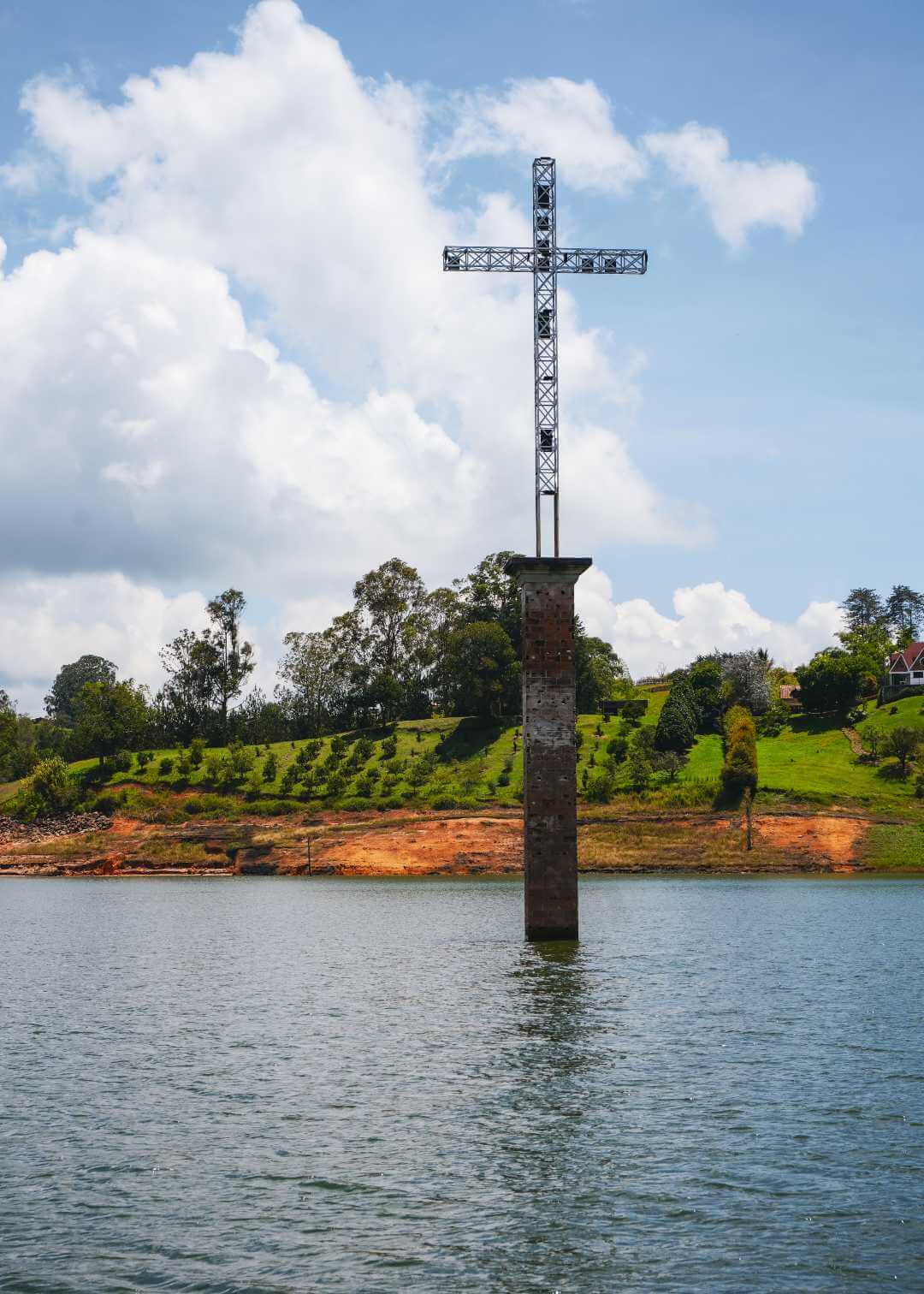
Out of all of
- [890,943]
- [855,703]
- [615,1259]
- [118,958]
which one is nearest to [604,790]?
[855,703]

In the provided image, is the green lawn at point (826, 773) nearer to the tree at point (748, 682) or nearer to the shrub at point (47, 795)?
the tree at point (748, 682)

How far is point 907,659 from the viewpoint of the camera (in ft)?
478

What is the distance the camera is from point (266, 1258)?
1382 centimetres

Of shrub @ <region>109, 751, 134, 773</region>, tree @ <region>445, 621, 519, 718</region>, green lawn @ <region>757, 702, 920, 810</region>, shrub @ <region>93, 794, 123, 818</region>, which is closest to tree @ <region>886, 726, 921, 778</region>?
green lawn @ <region>757, 702, 920, 810</region>

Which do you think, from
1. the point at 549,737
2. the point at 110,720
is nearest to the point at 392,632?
the point at 110,720

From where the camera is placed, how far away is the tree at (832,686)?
432 ft

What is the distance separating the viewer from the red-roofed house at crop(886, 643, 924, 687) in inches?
5650

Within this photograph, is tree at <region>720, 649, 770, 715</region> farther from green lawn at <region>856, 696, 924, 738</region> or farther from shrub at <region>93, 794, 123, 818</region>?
shrub at <region>93, 794, 123, 818</region>

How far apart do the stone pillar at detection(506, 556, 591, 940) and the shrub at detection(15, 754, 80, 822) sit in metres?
83.8

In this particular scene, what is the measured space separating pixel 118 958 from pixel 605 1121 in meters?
26.7

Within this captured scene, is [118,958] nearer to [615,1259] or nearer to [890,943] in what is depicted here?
[890,943]

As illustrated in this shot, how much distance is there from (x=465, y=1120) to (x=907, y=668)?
444 ft

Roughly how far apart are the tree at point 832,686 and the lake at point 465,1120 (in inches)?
3664

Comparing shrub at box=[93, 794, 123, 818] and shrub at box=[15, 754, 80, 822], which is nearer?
shrub at box=[93, 794, 123, 818]
